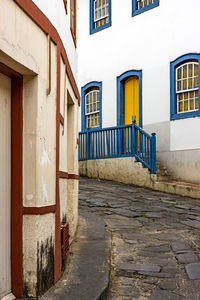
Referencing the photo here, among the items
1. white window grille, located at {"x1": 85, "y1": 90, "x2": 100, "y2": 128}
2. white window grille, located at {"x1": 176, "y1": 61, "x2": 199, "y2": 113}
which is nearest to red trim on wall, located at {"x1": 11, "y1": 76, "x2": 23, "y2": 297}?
white window grille, located at {"x1": 176, "y1": 61, "x2": 199, "y2": 113}

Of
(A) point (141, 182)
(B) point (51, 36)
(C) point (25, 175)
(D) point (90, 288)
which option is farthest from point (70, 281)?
(A) point (141, 182)

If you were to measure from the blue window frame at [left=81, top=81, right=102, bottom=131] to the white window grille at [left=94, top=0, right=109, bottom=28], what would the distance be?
223 centimetres

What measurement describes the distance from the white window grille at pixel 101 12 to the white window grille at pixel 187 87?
407cm

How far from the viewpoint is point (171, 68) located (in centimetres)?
1090

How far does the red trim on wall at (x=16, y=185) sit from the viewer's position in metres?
2.99

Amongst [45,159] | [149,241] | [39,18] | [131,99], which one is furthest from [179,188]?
[39,18]

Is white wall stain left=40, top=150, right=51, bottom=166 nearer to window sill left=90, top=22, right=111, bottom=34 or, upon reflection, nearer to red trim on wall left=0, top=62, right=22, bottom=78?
red trim on wall left=0, top=62, right=22, bottom=78

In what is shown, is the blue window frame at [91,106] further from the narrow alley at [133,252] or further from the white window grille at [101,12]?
the narrow alley at [133,252]

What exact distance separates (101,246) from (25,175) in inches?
78.4

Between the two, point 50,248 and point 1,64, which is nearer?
point 1,64

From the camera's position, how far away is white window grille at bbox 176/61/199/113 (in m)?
10.3

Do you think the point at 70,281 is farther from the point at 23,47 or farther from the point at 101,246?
the point at 23,47

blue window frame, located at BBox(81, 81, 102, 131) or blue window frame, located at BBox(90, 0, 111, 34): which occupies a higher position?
blue window frame, located at BBox(90, 0, 111, 34)

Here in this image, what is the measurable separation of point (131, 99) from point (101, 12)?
3633 mm
